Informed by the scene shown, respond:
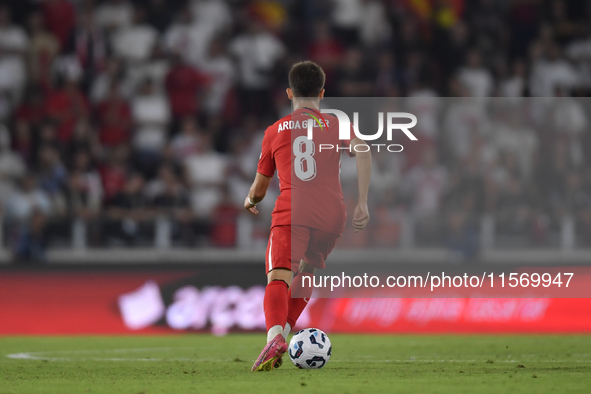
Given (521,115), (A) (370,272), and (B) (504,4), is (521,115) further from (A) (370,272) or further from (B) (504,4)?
(B) (504,4)

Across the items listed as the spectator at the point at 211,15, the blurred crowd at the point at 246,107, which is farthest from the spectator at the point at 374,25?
the spectator at the point at 211,15

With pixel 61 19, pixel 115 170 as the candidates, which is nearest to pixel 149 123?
pixel 115 170

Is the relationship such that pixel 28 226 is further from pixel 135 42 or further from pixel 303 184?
pixel 303 184

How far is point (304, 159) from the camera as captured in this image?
5.31 metres

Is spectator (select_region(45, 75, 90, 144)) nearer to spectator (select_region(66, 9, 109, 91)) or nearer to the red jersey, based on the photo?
spectator (select_region(66, 9, 109, 91))

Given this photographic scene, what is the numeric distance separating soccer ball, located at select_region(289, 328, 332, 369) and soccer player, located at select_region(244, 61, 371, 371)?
109 mm

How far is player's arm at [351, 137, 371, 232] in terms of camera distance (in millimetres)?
5332

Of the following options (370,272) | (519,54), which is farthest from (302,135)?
(519,54)

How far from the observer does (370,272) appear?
30.0 ft

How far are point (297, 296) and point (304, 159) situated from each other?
88cm

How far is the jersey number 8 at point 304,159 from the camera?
17.4 ft

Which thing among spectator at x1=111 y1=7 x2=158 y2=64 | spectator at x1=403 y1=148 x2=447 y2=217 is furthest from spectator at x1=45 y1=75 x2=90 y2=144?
spectator at x1=403 y1=148 x2=447 y2=217

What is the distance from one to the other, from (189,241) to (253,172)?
1.52 metres

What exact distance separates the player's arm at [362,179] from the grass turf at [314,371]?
0.94 metres
